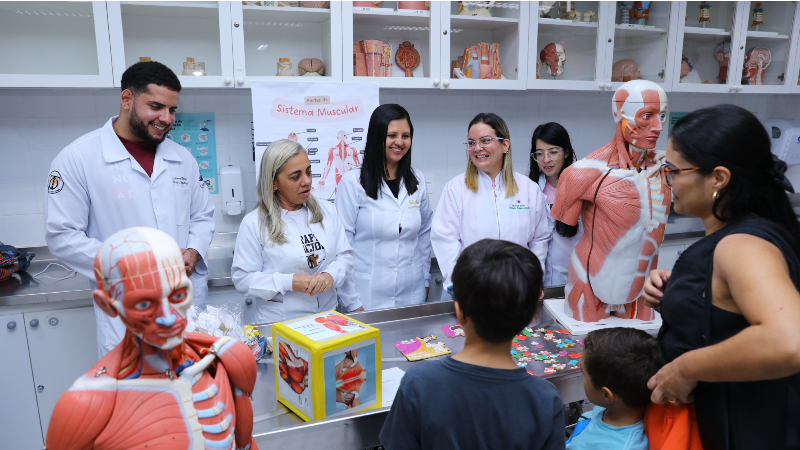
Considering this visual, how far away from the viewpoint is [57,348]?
Result: 7.70 feet

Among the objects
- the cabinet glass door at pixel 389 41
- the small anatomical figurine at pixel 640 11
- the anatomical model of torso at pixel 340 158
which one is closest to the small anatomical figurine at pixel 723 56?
the small anatomical figurine at pixel 640 11

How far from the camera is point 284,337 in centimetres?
125

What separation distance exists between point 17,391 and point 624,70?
3.68m

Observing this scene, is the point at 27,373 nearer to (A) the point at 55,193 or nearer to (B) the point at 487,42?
(A) the point at 55,193

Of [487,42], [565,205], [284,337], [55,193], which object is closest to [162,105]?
[55,193]

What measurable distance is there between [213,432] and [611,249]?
1.35 metres

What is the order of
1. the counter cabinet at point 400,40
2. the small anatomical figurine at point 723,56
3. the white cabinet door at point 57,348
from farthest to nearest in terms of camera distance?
the small anatomical figurine at point 723,56 < the counter cabinet at point 400,40 < the white cabinet door at point 57,348

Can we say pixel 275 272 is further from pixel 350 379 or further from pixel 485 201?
pixel 485 201

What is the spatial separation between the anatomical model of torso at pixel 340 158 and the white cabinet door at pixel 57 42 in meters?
1.14

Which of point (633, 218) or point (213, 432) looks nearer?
point (213, 432)

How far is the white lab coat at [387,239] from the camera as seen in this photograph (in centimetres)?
246

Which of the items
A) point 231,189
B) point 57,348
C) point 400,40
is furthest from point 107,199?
point 400,40

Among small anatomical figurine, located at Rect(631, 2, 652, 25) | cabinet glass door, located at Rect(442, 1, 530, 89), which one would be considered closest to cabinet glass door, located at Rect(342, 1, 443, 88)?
cabinet glass door, located at Rect(442, 1, 530, 89)

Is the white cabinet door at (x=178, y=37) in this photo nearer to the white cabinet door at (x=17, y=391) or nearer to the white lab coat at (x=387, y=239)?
the white lab coat at (x=387, y=239)
